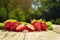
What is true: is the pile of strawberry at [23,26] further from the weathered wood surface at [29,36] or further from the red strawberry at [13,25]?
the weathered wood surface at [29,36]

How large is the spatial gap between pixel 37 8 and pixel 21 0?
1.73 meters

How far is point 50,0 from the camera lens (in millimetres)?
9898

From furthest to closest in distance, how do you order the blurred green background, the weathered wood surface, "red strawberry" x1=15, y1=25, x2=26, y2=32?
the blurred green background → "red strawberry" x1=15, y1=25, x2=26, y2=32 → the weathered wood surface

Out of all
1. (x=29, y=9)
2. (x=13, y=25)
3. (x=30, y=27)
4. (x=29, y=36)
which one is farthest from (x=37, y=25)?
(x=29, y=9)

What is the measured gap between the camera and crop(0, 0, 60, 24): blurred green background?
7.59 m

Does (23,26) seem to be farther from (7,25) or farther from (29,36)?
(29,36)

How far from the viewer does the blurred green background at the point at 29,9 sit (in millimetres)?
7593

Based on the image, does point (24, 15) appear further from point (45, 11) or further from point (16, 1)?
point (45, 11)

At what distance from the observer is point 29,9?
827cm

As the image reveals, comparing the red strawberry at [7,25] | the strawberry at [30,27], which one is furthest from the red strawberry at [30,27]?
the red strawberry at [7,25]

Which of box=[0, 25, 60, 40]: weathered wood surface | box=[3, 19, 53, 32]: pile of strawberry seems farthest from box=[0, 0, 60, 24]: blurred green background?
box=[0, 25, 60, 40]: weathered wood surface

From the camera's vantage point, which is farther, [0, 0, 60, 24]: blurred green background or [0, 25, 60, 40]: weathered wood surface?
[0, 0, 60, 24]: blurred green background

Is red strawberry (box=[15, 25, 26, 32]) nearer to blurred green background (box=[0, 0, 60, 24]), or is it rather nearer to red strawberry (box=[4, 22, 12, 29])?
red strawberry (box=[4, 22, 12, 29])

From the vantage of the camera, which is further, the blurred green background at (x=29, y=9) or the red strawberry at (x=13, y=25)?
the blurred green background at (x=29, y=9)
